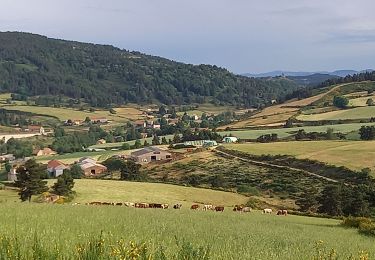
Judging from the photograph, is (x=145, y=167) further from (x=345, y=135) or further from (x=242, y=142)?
(x=345, y=135)

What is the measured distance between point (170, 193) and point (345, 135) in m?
58.3

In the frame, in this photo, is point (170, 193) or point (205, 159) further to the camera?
point (205, 159)

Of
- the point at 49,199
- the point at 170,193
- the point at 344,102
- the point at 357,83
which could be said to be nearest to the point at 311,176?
the point at 170,193

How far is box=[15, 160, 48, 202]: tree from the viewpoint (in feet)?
148

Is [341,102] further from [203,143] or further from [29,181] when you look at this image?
[29,181]

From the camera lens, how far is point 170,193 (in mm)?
55094

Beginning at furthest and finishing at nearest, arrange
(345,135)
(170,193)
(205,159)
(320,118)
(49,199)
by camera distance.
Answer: (320,118)
(345,135)
(205,159)
(170,193)
(49,199)

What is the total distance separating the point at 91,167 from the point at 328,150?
42.9m

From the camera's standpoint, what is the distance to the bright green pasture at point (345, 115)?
12606 centimetres

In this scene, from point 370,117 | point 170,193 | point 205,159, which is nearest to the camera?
point 170,193

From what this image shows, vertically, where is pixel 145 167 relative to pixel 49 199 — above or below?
below

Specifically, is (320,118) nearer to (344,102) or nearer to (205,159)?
(344,102)

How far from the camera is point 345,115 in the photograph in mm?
129125

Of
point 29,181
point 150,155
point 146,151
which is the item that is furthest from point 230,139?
point 29,181
